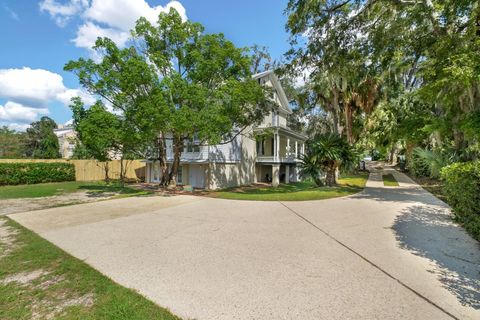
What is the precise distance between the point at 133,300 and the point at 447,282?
4.54 meters

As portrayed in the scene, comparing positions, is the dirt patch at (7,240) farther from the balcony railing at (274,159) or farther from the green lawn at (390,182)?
the green lawn at (390,182)

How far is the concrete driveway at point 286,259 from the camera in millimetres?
3393

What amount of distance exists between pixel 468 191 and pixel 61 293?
8.06m

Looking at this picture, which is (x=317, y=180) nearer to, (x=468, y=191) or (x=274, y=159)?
(x=274, y=159)

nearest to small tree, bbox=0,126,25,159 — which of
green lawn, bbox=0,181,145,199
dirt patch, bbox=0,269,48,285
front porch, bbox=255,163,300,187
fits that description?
green lawn, bbox=0,181,145,199

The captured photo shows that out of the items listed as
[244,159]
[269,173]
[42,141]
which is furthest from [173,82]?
[42,141]

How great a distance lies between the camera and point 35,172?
70.5 feet

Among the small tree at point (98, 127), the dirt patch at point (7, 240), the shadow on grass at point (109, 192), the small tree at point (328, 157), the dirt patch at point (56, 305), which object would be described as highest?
the small tree at point (98, 127)

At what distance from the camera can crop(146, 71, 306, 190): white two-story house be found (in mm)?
19500

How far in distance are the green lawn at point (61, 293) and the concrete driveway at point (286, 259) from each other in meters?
0.25

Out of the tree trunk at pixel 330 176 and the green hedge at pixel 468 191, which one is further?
the tree trunk at pixel 330 176

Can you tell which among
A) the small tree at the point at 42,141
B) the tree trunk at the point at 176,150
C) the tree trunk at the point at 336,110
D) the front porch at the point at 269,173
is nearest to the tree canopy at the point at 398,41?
the tree trunk at the point at 336,110

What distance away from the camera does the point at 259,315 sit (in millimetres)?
3193

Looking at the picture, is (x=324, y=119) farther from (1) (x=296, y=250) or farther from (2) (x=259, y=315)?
(2) (x=259, y=315)
